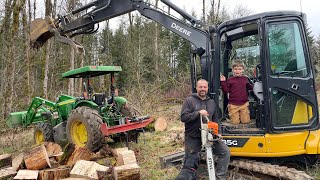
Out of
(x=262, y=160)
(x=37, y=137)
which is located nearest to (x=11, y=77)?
(x=37, y=137)

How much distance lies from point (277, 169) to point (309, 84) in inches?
50.8

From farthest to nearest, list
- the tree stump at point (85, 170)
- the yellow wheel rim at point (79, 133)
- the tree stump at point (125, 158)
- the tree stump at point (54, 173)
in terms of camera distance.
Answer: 1. the yellow wheel rim at point (79, 133)
2. the tree stump at point (125, 158)
3. the tree stump at point (54, 173)
4. the tree stump at point (85, 170)

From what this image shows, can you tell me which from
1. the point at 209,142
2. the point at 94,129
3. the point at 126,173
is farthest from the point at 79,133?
the point at 209,142

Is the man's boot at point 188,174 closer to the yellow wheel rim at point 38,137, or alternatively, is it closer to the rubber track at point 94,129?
the rubber track at point 94,129

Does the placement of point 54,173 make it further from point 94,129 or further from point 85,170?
point 94,129

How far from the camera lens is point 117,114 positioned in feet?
27.0

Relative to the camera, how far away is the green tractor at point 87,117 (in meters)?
7.13

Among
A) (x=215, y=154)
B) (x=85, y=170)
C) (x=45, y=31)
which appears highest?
(x=45, y=31)

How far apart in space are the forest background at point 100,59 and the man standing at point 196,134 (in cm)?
183

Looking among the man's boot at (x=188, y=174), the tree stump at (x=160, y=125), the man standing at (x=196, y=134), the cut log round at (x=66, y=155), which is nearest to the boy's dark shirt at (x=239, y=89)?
the man standing at (x=196, y=134)

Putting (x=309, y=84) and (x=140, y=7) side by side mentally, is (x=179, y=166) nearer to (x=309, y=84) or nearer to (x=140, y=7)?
(x=309, y=84)

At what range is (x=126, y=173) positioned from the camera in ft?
17.2

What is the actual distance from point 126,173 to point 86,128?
222 centimetres

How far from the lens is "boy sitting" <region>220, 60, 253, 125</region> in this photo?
17.3 feet
